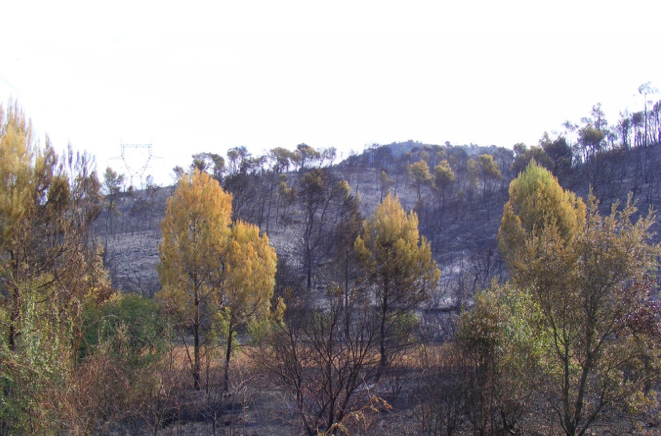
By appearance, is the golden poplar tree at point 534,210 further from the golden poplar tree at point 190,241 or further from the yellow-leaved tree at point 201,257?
the golden poplar tree at point 190,241

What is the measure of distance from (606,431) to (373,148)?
228 ft

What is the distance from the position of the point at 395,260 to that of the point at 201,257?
291 inches

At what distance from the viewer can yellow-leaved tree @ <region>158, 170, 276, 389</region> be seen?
14.9 metres

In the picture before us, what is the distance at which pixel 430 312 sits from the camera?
2556 centimetres

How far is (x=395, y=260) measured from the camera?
17.7m

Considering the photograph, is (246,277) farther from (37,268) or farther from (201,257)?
(37,268)

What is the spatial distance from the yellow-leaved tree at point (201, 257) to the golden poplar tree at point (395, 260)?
4.66m

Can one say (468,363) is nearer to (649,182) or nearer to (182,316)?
(182,316)

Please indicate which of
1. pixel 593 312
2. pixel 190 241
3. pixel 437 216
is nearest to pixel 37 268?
pixel 190 241

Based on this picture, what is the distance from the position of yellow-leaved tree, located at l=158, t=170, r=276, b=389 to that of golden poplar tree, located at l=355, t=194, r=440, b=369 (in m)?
4.66

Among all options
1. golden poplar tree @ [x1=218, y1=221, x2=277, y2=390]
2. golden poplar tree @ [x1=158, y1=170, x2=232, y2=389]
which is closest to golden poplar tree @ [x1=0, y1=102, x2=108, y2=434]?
golden poplar tree @ [x1=158, y1=170, x2=232, y2=389]

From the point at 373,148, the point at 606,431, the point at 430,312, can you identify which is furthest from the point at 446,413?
the point at 373,148

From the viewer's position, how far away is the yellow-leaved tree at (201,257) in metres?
14.9

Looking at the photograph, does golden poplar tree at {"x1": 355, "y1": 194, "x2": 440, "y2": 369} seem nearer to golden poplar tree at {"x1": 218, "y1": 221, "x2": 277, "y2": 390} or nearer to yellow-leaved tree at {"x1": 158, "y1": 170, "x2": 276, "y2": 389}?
golden poplar tree at {"x1": 218, "y1": 221, "x2": 277, "y2": 390}
